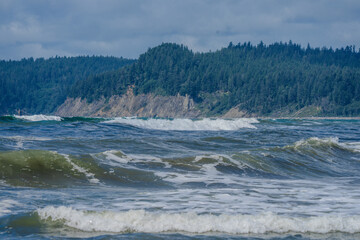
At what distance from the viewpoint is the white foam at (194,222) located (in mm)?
8484

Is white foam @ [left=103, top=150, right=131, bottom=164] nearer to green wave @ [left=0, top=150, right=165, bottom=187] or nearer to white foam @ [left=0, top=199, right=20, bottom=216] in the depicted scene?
green wave @ [left=0, top=150, right=165, bottom=187]

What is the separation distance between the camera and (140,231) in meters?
8.31

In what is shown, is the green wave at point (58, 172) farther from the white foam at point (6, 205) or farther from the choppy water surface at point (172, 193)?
the white foam at point (6, 205)

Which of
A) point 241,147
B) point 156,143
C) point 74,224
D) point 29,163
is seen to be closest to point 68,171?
point 29,163

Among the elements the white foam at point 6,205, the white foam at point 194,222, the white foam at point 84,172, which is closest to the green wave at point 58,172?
the white foam at point 84,172

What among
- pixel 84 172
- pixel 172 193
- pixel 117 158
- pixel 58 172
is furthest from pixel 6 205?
pixel 117 158

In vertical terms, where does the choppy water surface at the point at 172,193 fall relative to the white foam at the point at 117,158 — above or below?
below

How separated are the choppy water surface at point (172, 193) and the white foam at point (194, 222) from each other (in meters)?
0.02

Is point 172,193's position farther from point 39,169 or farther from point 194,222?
point 39,169

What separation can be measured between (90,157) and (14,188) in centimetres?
471

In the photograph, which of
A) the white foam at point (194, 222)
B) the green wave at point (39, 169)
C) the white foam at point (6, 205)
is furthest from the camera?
the green wave at point (39, 169)

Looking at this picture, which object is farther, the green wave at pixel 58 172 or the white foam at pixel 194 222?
the green wave at pixel 58 172

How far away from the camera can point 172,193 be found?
1214cm

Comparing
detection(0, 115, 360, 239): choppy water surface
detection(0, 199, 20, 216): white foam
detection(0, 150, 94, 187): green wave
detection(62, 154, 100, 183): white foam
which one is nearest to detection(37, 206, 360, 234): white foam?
detection(0, 115, 360, 239): choppy water surface
